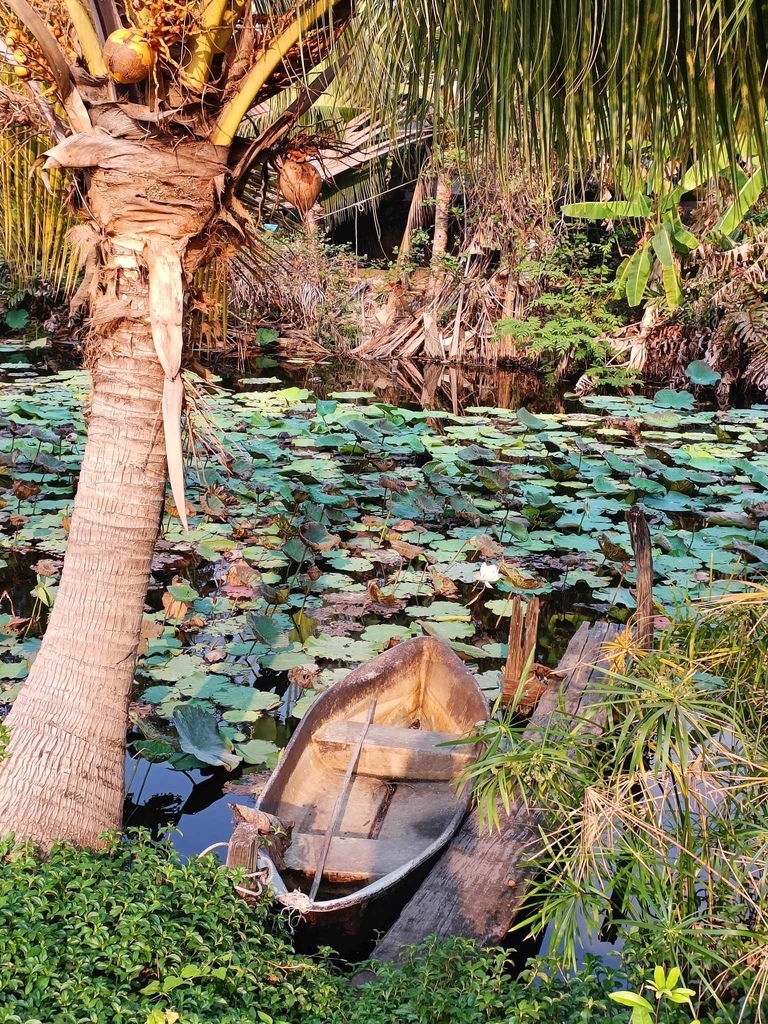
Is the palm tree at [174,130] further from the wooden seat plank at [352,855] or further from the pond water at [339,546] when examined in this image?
the wooden seat plank at [352,855]

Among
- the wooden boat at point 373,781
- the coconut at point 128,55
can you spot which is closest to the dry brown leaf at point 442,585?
the wooden boat at point 373,781

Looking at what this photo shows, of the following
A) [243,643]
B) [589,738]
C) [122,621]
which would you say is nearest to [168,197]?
[122,621]

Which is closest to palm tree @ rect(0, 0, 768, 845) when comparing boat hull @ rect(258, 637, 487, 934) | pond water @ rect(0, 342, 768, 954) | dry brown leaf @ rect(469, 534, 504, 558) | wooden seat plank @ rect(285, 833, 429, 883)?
pond water @ rect(0, 342, 768, 954)

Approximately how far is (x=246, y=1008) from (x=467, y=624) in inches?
133

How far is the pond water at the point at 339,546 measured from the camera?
14.5ft

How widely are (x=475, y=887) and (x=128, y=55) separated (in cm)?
275

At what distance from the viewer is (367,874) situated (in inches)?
132

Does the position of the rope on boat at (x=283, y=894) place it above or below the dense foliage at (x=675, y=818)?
below

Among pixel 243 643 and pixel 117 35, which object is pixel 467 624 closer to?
pixel 243 643

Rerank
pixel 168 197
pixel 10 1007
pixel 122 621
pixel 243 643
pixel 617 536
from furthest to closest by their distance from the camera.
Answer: pixel 617 536 → pixel 243 643 → pixel 122 621 → pixel 168 197 → pixel 10 1007

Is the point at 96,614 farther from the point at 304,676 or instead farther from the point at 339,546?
the point at 339,546

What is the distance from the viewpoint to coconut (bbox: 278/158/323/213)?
308cm

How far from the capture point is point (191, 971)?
228 centimetres

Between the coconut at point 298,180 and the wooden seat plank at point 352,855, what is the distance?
222cm
